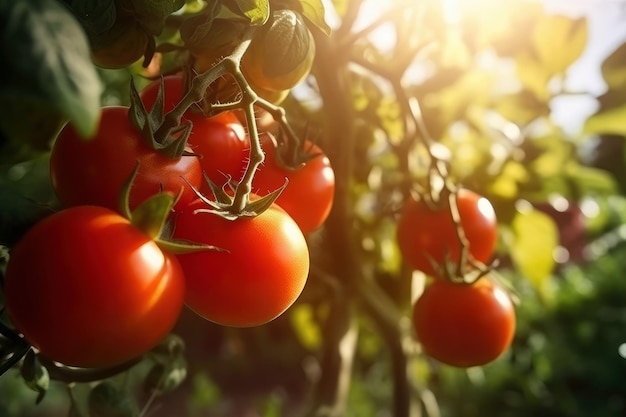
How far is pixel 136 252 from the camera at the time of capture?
240 millimetres

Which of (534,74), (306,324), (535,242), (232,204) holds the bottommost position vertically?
(306,324)

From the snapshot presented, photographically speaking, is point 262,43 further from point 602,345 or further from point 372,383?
point 372,383

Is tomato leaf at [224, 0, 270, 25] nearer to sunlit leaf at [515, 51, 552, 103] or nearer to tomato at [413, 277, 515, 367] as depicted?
tomato at [413, 277, 515, 367]

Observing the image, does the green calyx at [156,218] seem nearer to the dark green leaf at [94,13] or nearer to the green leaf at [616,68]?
the dark green leaf at [94,13]

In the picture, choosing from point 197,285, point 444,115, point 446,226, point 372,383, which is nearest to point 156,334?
point 197,285

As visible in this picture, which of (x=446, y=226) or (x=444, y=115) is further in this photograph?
(x=444, y=115)

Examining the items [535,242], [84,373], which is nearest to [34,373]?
[84,373]

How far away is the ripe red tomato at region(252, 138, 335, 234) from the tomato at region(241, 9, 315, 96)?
38 millimetres

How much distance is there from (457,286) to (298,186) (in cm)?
16

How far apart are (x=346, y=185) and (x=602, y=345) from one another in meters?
0.83

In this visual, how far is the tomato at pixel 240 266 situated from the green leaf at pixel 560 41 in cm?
46

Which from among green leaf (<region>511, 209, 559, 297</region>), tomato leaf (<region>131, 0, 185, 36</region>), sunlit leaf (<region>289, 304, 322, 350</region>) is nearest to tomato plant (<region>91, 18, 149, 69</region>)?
tomato leaf (<region>131, 0, 185, 36</region>)

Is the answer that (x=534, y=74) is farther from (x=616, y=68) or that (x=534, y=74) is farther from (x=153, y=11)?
(x=153, y=11)

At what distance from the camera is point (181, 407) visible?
2.08 m
